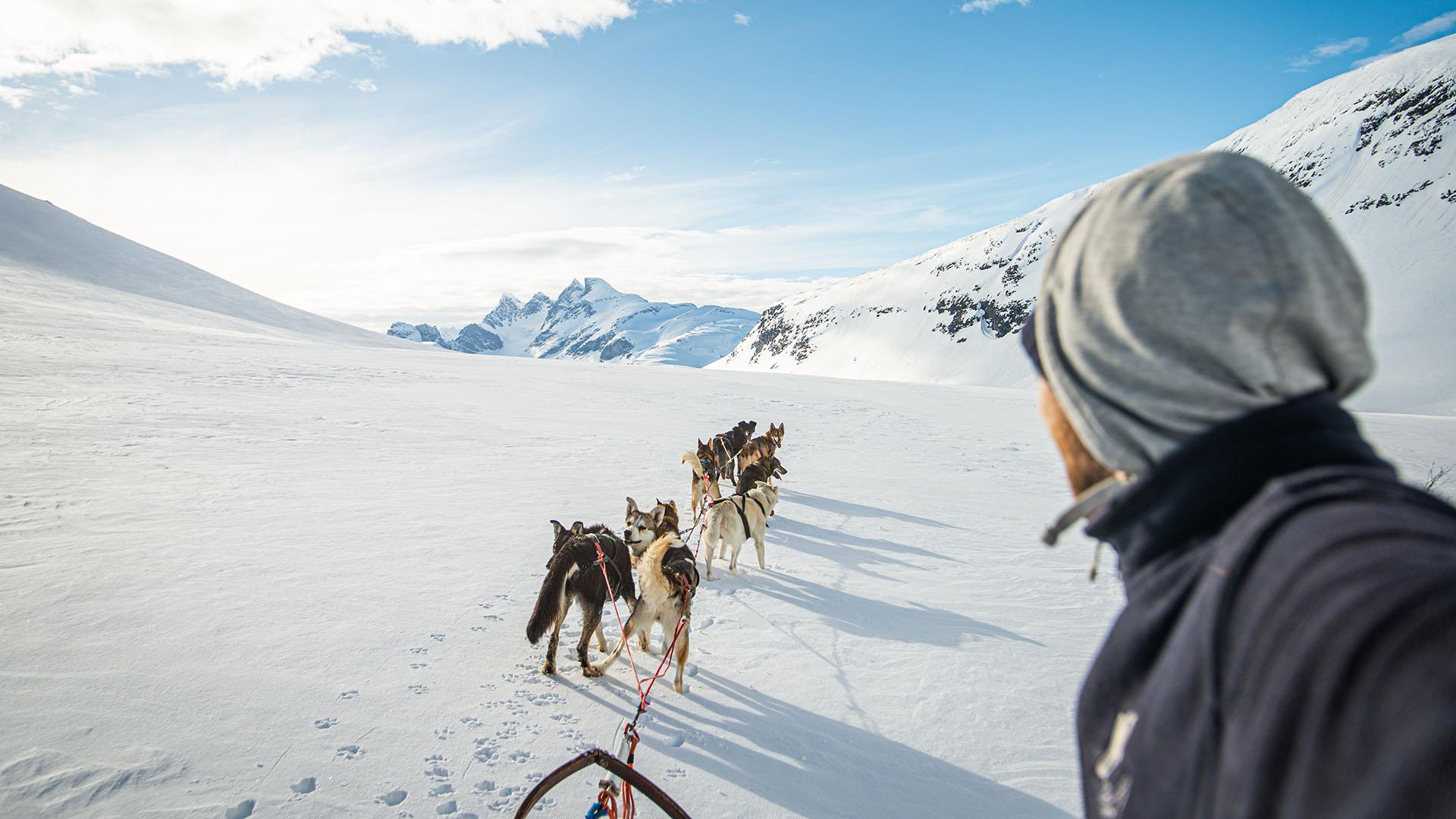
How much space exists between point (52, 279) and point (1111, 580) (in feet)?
176

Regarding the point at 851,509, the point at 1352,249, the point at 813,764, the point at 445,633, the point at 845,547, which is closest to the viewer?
the point at 813,764

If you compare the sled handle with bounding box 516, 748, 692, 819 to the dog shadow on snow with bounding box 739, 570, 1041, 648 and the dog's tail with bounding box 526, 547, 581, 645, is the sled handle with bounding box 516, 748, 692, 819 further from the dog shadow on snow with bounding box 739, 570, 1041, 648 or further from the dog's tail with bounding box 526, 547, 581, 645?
the dog shadow on snow with bounding box 739, 570, 1041, 648

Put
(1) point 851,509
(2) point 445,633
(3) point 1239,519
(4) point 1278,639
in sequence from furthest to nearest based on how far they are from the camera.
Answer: (1) point 851,509, (2) point 445,633, (3) point 1239,519, (4) point 1278,639

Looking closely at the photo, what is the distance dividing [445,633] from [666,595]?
2058mm

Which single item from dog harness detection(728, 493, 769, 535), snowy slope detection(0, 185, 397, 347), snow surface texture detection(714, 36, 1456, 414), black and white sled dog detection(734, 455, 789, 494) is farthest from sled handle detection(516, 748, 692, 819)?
snowy slope detection(0, 185, 397, 347)

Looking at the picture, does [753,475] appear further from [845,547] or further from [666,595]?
[666,595]

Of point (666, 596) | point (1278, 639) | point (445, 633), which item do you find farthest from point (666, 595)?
Answer: point (1278, 639)

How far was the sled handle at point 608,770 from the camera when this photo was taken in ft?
6.56

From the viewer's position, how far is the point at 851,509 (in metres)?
10.3

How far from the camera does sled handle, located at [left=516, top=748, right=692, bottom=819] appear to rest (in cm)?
200

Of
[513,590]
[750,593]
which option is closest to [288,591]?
[513,590]

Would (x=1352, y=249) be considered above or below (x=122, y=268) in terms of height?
above

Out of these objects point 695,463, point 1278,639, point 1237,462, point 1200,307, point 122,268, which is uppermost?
point 122,268

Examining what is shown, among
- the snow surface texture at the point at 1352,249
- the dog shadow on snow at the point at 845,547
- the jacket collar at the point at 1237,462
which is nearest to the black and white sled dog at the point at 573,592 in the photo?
the dog shadow on snow at the point at 845,547
